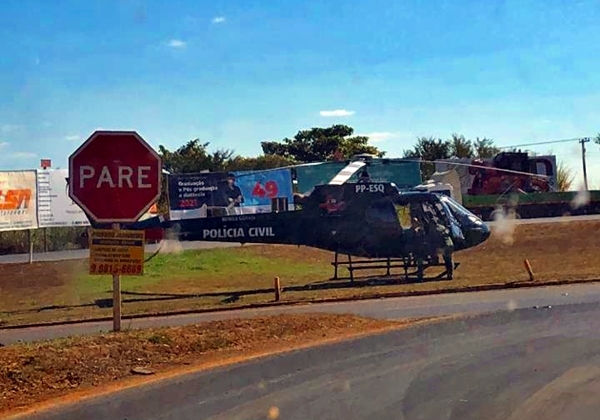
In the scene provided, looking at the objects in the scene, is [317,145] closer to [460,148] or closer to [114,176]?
[460,148]

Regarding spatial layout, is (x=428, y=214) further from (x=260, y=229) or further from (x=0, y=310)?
(x=0, y=310)

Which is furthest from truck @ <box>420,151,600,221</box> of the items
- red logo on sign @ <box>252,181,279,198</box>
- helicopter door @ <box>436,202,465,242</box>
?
helicopter door @ <box>436,202,465,242</box>

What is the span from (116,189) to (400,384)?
5.42 m

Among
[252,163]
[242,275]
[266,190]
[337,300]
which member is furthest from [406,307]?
[252,163]

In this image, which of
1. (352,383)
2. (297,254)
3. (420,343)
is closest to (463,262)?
(297,254)

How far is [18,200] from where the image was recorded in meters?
34.4

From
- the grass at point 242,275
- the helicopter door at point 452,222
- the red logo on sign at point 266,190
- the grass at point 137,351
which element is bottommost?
the grass at point 137,351

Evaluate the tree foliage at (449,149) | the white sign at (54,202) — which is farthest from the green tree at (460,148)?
the white sign at (54,202)

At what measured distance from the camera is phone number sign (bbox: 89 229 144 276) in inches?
482

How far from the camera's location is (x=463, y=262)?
109ft

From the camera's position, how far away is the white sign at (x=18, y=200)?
3372 centimetres

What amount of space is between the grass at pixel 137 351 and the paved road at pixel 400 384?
0.80 meters

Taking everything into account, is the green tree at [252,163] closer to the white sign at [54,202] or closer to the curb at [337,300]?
the white sign at [54,202]

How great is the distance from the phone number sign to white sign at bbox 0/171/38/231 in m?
23.0
